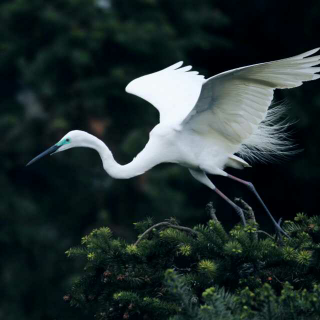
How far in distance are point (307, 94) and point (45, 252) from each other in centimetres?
409

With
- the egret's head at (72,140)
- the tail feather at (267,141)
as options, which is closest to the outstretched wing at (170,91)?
the tail feather at (267,141)

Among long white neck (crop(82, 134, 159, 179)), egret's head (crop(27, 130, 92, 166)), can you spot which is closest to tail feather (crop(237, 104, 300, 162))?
long white neck (crop(82, 134, 159, 179))

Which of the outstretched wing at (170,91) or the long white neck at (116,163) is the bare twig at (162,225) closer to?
the long white neck at (116,163)

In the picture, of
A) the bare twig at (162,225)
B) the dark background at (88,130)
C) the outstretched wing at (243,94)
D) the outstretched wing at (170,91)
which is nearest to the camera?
the bare twig at (162,225)

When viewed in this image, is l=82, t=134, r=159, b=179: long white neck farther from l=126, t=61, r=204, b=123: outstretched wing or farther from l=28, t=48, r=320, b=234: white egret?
l=126, t=61, r=204, b=123: outstretched wing

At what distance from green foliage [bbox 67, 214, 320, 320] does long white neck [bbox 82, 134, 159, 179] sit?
1.00m

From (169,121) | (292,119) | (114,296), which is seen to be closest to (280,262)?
(114,296)

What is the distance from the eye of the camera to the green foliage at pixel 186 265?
3.58m

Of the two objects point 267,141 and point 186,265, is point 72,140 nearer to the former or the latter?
point 186,265

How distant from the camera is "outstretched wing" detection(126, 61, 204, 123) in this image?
5.39m

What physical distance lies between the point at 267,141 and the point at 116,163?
1.09 metres

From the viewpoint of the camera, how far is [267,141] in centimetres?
549

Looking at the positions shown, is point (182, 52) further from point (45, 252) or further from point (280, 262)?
point (280, 262)

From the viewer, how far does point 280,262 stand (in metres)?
3.73
